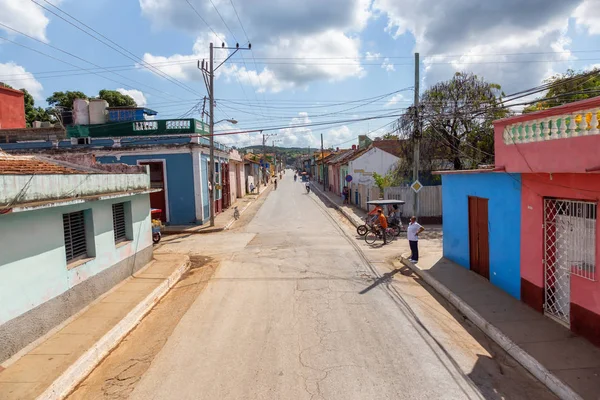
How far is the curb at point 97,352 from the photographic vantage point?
5332 millimetres

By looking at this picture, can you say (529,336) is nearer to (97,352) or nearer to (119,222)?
(97,352)

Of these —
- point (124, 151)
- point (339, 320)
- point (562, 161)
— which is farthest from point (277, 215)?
point (562, 161)

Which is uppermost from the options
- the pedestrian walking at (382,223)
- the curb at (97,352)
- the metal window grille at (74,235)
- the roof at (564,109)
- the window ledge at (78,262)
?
the roof at (564,109)

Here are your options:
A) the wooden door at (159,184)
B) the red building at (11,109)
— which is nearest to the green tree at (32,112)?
the red building at (11,109)

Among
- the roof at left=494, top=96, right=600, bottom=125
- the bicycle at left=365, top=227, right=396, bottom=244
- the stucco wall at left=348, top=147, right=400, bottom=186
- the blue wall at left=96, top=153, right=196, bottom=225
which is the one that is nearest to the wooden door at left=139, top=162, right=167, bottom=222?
the blue wall at left=96, top=153, right=196, bottom=225

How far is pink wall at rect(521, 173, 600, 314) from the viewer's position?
20.5ft

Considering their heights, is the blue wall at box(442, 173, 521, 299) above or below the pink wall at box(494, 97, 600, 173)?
below

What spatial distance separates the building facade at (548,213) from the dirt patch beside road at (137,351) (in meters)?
6.74

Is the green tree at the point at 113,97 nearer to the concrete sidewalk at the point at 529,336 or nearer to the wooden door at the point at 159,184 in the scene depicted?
the wooden door at the point at 159,184

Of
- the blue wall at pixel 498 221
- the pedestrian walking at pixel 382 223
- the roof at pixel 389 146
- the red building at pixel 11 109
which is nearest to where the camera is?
the blue wall at pixel 498 221

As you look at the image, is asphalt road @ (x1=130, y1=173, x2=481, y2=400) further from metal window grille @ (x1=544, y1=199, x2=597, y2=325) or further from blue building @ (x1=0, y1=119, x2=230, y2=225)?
blue building @ (x1=0, y1=119, x2=230, y2=225)

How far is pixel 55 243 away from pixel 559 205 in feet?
29.1

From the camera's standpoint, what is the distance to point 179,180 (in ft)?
72.0

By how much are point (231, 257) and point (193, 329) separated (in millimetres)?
6406
